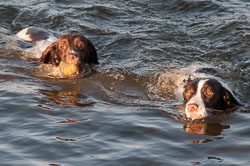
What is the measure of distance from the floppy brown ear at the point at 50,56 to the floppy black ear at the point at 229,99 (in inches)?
127

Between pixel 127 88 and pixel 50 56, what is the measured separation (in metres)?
1.87

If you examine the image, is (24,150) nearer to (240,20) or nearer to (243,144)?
(243,144)

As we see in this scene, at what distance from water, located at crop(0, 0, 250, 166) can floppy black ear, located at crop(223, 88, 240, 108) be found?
170 millimetres

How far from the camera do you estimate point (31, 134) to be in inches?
218

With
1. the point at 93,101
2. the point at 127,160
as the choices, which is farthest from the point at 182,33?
the point at 127,160

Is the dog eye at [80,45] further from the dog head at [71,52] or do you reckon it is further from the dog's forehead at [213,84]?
the dog's forehead at [213,84]

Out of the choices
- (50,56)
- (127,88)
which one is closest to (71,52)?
(50,56)

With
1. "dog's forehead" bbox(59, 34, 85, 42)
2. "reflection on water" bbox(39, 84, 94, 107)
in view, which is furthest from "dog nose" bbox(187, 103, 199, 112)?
"dog's forehead" bbox(59, 34, 85, 42)

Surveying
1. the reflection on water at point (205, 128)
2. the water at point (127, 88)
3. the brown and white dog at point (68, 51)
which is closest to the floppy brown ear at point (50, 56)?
the brown and white dog at point (68, 51)

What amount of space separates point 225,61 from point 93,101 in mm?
2980

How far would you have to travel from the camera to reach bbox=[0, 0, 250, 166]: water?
5102 mm

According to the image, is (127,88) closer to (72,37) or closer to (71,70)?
(71,70)

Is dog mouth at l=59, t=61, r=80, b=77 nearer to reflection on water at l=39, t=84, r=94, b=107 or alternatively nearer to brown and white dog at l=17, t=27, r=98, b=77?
brown and white dog at l=17, t=27, r=98, b=77

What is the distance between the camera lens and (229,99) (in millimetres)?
6781
